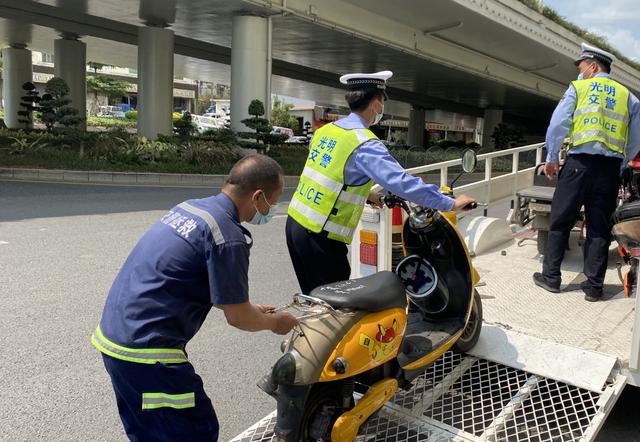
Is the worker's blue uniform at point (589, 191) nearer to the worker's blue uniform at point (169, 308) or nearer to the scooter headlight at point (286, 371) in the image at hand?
the scooter headlight at point (286, 371)

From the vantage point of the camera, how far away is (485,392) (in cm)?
318

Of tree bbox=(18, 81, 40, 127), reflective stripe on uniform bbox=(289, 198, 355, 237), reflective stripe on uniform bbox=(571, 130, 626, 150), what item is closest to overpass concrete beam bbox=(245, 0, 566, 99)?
tree bbox=(18, 81, 40, 127)

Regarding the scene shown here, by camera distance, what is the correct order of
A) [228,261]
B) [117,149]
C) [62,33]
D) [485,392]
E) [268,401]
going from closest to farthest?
[228,261] → [485,392] → [268,401] → [117,149] → [62,33]

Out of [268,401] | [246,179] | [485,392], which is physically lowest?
[268,401]

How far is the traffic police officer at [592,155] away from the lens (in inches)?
166

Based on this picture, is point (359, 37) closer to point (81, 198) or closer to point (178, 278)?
point (81, 198)

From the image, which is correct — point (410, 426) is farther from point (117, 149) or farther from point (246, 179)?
point (117, 149)

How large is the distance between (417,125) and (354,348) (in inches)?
1655

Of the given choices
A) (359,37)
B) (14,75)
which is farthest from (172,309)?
(14,75)

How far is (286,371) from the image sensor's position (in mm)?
2369

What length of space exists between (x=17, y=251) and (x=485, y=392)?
5630mm

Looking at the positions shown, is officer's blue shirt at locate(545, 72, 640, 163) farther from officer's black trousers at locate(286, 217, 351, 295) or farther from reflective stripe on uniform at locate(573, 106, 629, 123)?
officer's black trousers at locate(286, 217, 351, 295)

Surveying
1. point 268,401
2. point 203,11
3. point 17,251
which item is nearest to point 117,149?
point 203,11

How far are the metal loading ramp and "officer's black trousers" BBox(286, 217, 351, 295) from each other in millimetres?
752
